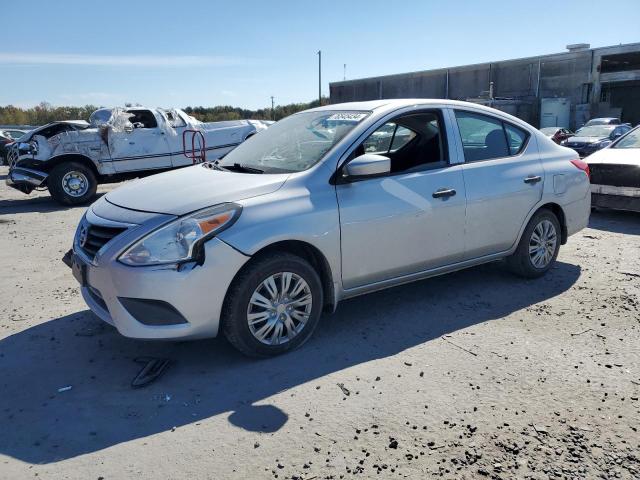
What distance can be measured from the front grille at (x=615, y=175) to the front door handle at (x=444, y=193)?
4.99m

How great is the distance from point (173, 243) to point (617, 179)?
7375 mm

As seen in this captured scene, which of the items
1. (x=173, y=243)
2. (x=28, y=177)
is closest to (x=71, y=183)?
(x=28, y=177)

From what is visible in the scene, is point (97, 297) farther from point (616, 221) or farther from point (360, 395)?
point (616, 221)

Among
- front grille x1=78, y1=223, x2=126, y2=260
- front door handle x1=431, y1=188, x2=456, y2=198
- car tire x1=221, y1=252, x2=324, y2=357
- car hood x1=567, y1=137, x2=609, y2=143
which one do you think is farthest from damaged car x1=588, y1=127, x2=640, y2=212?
car hood x1=567, y1=137, x2=609, y2=143

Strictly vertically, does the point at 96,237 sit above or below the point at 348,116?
below

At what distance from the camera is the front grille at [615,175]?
8.09m

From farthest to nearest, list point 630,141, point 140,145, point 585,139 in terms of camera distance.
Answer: point 585,139
point 140,145
point 630,141

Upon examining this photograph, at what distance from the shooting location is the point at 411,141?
497 centimetres

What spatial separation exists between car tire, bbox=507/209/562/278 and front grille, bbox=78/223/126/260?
12.2ft

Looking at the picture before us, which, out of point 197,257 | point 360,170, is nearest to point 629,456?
point 360,170

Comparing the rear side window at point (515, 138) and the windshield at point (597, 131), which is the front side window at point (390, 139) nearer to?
the rear side window at point (515, 138)

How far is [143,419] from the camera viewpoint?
3127 millimetres

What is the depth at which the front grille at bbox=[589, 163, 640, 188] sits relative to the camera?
318 inches

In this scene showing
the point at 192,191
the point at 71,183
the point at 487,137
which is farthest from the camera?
the point at 71,183
